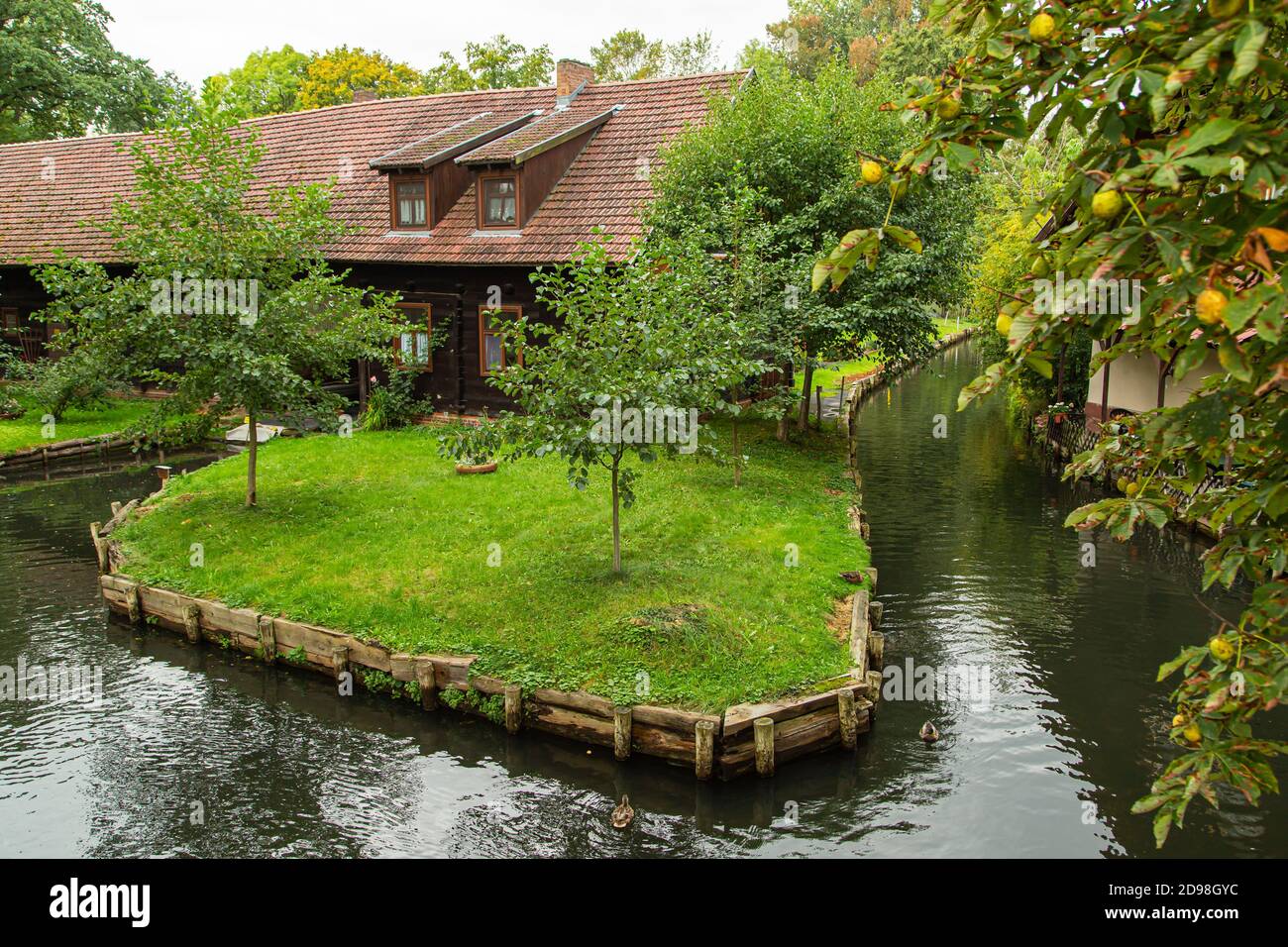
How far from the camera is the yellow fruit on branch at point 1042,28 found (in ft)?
12.3

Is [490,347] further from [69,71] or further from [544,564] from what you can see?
[69,71]

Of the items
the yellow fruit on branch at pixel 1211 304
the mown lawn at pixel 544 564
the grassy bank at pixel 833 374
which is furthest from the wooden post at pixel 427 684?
the grassy bank at pixel 833 374

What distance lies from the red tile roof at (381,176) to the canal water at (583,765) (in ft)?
41.4

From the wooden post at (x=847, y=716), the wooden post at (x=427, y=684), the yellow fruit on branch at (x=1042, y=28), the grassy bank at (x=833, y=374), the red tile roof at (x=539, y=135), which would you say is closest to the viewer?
the yellow fruit on branch at (x=1042, y=28)

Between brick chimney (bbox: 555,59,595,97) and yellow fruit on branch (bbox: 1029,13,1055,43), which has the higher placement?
brick chimney (bbox: 555,59,595,97)

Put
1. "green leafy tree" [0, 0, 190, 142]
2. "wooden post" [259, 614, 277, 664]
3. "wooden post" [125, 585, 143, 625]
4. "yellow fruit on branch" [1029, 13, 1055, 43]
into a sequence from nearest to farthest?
1. "yellow fruit on branch" [1029, 13, 1055, 43]
2. "wooden post" [259, 614, 277, 664]
3. "wooden post" [125, 585, 143, 625]
4. "green leafy tree" [0, 0, 190, 142]

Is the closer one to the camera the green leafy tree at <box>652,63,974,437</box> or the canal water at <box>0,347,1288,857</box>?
the canal water at <box>0,347,1288,857</box>

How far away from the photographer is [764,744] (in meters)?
10.4

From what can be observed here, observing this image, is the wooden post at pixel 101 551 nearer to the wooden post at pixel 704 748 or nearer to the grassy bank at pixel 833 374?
the wooden post at pixel 704 748

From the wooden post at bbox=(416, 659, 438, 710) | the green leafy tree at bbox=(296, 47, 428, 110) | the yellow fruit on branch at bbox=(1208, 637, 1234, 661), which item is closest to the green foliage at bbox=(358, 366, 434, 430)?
the wooden post at bbox=(416, 659, 438, 710)

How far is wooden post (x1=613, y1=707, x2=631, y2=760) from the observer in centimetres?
1065

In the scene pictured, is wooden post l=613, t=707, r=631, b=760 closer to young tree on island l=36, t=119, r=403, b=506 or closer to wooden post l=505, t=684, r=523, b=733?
wooden post l=505, t=684, r=523, b=733

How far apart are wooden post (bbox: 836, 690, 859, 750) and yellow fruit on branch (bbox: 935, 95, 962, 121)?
322 inches

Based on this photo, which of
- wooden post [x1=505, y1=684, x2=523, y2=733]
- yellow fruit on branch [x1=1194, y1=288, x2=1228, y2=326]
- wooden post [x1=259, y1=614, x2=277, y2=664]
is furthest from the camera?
wooden post [x1=259, y1=614, x2=277, y2=664]
